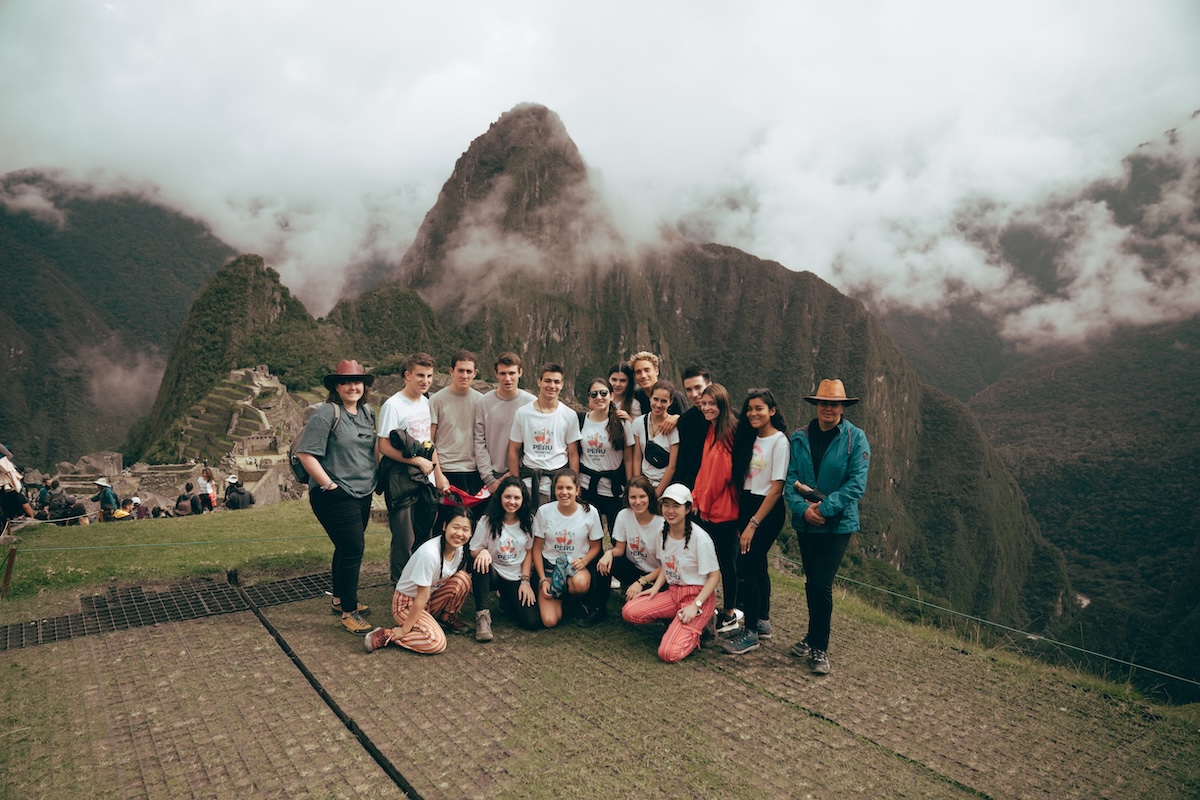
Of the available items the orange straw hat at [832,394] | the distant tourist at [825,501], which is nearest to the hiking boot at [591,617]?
the distant tourist at [825,501]

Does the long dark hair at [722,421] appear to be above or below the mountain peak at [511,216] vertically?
below

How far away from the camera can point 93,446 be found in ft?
365

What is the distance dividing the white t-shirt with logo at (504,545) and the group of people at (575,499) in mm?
11

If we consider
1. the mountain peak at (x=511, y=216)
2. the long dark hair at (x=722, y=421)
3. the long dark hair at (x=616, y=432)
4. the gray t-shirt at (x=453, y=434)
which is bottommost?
the gray t-shirt at (x=453, y=434)

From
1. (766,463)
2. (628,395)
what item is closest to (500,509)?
(628,395)

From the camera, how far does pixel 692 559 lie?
4.87 m

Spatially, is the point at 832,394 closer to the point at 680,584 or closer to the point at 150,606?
the point at 680,584

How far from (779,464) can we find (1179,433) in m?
157

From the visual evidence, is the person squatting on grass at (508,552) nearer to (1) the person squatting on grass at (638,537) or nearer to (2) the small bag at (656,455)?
(1) the person squatting on grass at (638,537)

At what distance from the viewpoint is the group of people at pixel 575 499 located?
15.7 feet

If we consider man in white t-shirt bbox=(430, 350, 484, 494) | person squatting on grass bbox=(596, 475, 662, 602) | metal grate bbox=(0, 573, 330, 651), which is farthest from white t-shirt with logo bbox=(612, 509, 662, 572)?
metal grate bbox=(0, 573, 330, 651)

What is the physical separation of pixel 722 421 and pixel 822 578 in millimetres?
1324

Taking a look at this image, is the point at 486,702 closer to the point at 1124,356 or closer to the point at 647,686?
the point at 647,686

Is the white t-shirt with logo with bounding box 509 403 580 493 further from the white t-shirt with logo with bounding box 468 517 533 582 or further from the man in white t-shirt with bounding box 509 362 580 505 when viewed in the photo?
the white t-shirt with logo with bounding box 468 517 533 582
